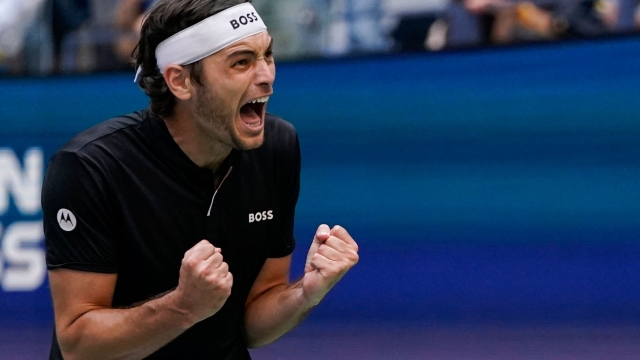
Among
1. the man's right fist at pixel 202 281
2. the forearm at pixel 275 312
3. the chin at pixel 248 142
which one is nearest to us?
the man's right fist at pixel 202 281

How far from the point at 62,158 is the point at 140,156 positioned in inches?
7.9

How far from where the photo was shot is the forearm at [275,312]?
268 cm

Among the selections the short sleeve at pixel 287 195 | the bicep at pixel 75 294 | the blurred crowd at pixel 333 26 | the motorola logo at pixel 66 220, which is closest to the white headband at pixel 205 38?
the short sleeve at pixel 287 195

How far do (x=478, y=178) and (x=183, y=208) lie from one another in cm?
198

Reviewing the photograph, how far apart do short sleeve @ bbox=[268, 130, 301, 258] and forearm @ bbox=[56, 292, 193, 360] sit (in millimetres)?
515

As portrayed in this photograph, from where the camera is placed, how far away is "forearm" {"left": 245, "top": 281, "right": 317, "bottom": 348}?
2684mm

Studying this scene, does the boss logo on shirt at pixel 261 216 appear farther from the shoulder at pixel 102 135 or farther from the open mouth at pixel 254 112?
the shoulder at pixel 102 135

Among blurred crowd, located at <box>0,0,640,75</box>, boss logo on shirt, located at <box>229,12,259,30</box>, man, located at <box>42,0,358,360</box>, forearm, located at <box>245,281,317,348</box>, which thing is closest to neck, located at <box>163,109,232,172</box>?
man, located at <box>42,0,358,360</box>

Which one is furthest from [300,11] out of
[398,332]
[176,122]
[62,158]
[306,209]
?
[62,158]

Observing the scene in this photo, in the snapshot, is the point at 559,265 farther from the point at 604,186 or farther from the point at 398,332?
the point at 398,332

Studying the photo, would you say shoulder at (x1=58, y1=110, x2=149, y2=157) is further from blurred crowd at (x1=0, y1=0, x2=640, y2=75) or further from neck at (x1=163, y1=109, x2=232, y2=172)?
blurred crowd at (x1=0, y1=0, x2=640, y2=75)

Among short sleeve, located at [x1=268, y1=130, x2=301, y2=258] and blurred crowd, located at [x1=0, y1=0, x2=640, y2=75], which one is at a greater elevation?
blurred crowd, located at [x1=0, y1=0, x2=640, y2=75]

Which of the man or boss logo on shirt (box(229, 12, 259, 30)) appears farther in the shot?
boss logo on shirt (box(229, 12, 259, 30))

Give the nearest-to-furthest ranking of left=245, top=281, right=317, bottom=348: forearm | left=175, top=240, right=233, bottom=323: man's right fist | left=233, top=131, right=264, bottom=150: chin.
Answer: left=175, top=240, right=233, bottom=323: man's right fist → left=233, top=131, right=264, bottom=150: chin → left=245, top=281, right=317, bottom=348: forearm
